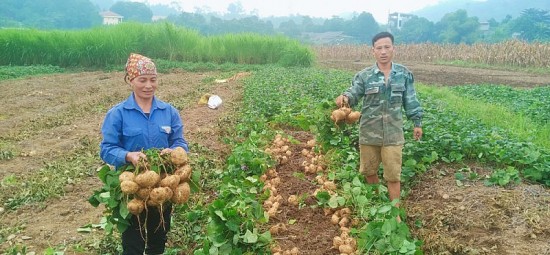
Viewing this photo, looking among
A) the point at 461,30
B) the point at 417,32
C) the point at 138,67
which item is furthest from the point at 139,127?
the point at 417,32

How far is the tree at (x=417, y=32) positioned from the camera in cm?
6075

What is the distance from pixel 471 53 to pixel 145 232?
33215mm

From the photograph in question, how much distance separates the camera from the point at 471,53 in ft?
106

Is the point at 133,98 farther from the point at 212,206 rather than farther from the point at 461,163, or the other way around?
the point at 461,163

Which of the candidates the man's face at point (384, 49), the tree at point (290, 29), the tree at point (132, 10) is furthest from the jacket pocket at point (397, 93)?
the tree at point (132, 10)

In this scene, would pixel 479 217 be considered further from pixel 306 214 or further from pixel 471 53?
pixel 471 53

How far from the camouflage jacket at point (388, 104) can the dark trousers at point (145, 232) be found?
85.1 inches

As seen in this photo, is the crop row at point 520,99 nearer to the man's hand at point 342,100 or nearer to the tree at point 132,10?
the man's hand at point 342,100

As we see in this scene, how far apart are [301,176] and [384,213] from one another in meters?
1.72

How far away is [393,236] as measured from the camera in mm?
3346

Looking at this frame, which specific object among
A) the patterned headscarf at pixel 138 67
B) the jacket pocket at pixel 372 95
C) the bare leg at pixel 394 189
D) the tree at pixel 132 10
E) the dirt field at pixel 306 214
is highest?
the tree at pixel 132 10

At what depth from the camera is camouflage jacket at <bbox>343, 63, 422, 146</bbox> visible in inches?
174

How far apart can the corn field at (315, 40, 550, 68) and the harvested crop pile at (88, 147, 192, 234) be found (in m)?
29.2

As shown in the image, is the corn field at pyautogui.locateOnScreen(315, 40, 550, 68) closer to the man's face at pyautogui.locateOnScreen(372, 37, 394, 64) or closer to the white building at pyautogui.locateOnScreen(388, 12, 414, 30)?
the man's face at pyautogui.locateOnScreen(372, 37, 394, 64)
